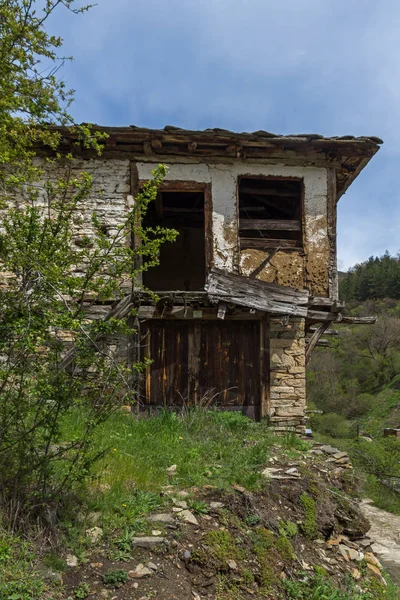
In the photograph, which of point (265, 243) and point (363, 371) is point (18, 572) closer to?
point (265, 243)

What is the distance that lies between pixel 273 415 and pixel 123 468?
12.6 ft

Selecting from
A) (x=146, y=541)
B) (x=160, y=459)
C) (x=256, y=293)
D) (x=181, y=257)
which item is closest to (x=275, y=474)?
(x=160, y=459)

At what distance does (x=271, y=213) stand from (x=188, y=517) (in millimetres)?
7844

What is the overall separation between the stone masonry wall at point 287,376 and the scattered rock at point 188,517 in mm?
3827

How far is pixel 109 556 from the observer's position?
127 inches

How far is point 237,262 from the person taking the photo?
7.79 m

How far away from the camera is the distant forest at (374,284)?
1828 inches

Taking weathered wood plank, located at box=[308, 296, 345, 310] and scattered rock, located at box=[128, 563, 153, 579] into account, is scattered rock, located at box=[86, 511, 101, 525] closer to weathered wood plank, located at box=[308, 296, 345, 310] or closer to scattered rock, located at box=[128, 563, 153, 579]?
scattered rock, located at box=[128, 563, 153, 579]

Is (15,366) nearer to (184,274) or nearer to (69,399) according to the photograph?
(69,399)

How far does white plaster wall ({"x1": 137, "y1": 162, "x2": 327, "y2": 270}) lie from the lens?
7.79 meters

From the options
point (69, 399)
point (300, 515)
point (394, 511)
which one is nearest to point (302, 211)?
point (300, 515)

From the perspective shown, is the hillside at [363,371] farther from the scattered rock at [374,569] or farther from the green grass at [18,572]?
the green grass at [18,572]

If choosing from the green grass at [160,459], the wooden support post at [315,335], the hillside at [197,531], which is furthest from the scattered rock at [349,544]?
the wooden support post at [315,335]

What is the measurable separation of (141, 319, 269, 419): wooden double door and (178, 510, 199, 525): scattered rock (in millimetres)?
3975
